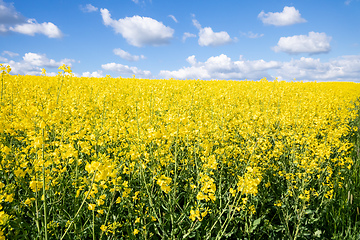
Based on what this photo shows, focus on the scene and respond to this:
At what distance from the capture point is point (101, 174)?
62.4 inches

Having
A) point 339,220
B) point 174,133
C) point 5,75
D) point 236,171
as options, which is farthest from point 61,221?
point 5,75

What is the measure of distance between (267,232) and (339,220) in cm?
104

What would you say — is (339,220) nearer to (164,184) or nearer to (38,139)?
(164,184)

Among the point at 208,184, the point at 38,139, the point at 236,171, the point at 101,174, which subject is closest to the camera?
the point at 101,174

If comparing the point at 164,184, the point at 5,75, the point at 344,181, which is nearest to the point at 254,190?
the point at 164,184

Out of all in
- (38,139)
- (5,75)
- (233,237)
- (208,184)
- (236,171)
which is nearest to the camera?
(38,139)

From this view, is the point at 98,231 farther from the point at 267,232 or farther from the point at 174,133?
the point at 267,232

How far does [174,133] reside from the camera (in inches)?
100

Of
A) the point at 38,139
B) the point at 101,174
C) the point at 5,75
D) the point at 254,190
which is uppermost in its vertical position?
the point at 5,75

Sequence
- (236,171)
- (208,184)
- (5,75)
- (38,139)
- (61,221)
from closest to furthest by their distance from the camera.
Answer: (38,139)
(208,184)
(61,221)
(236,171)
(5,75)

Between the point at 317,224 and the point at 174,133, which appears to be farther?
the point at 317,224

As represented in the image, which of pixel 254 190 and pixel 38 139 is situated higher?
pixel 38 139

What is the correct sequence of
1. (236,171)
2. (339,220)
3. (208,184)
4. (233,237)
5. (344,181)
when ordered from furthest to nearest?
1. (344,181)
2. (236,171)
3. (339,220)
4. (233,237)
5. (208,184)

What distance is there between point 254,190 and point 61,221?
2.03 meters
